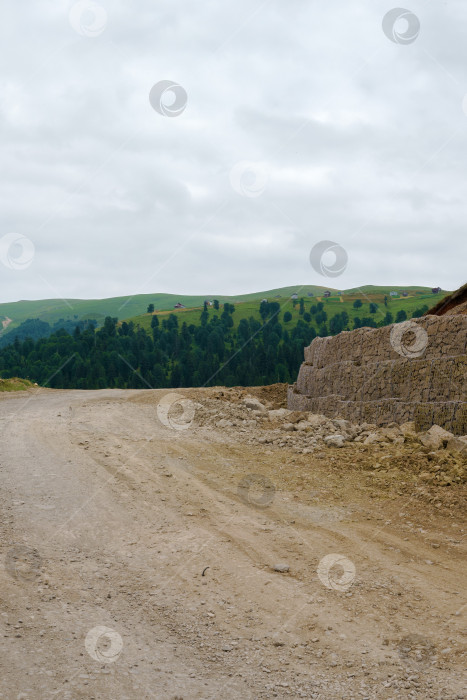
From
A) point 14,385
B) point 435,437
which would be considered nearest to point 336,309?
point 14,385

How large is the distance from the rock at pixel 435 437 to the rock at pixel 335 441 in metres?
1.97

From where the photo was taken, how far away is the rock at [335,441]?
13.1 metres

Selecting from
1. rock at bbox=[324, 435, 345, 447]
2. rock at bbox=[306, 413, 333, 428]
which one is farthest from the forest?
rock at bbox=[324, 435, 345, 447]

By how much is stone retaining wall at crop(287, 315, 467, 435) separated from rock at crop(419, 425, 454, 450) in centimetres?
52

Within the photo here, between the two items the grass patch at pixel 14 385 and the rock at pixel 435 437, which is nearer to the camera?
the rock at pixel 435 437

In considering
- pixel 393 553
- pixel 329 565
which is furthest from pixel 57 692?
pixel 393 553

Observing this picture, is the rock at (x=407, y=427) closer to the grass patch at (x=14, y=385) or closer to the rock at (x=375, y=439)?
the rock at (x=375, y=439)

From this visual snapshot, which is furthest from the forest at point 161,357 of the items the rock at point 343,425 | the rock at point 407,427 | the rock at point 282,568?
the rock at point 282,568

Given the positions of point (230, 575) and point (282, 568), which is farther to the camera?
point (282, 568)

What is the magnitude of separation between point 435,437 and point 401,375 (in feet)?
9.88

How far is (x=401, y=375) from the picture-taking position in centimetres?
1427

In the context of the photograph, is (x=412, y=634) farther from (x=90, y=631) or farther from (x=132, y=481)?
(x=132, y=481)

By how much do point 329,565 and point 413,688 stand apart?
240 centimetres

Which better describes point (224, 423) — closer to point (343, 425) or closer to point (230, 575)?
point (343, 425)
